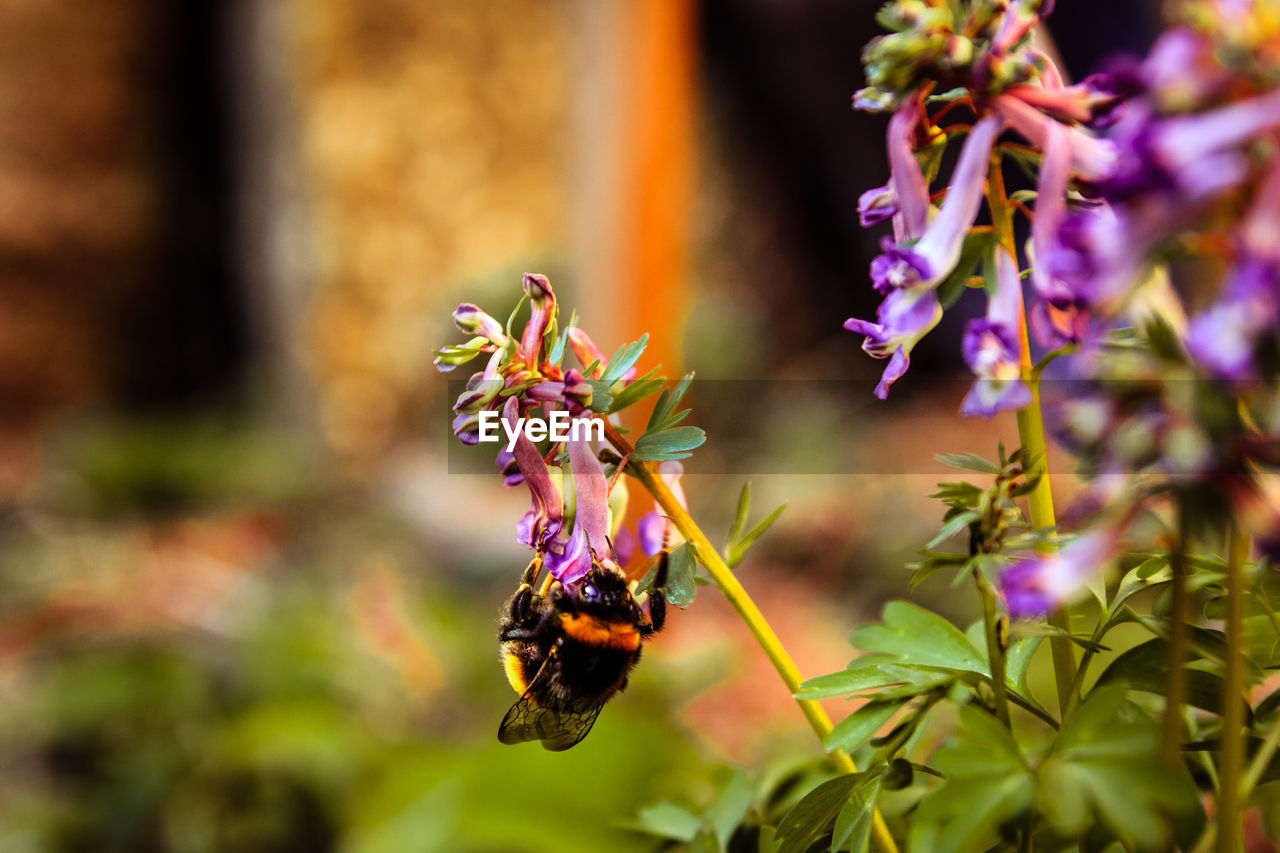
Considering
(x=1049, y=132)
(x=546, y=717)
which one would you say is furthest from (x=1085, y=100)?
(x=546, y=717)

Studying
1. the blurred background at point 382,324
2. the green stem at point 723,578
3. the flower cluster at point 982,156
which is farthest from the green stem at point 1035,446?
the blurred background at point 382,324

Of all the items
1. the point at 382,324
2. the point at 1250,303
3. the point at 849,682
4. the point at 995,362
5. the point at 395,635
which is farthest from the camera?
the point at 382,324

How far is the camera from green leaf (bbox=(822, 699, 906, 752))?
448mm

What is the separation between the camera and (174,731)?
2.13 meters

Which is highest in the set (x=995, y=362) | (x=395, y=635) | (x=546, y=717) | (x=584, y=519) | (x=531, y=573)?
(x=995, y=362)

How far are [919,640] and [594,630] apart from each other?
24 cm

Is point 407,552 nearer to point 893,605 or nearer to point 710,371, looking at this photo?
point 710,371

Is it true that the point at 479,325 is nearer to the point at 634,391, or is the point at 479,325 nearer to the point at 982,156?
the point at 634,391

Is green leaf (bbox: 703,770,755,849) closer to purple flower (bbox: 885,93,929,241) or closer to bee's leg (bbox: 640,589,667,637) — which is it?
bee's leg (bbox: 640,589,667,637)

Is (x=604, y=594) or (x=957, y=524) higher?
(x=957, y=524)

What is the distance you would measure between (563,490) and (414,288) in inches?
156

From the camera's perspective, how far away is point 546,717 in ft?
2.21

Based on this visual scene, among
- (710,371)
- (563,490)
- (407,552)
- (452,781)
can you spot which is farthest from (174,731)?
(710,371)

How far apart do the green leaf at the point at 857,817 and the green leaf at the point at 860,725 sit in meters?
0.02
